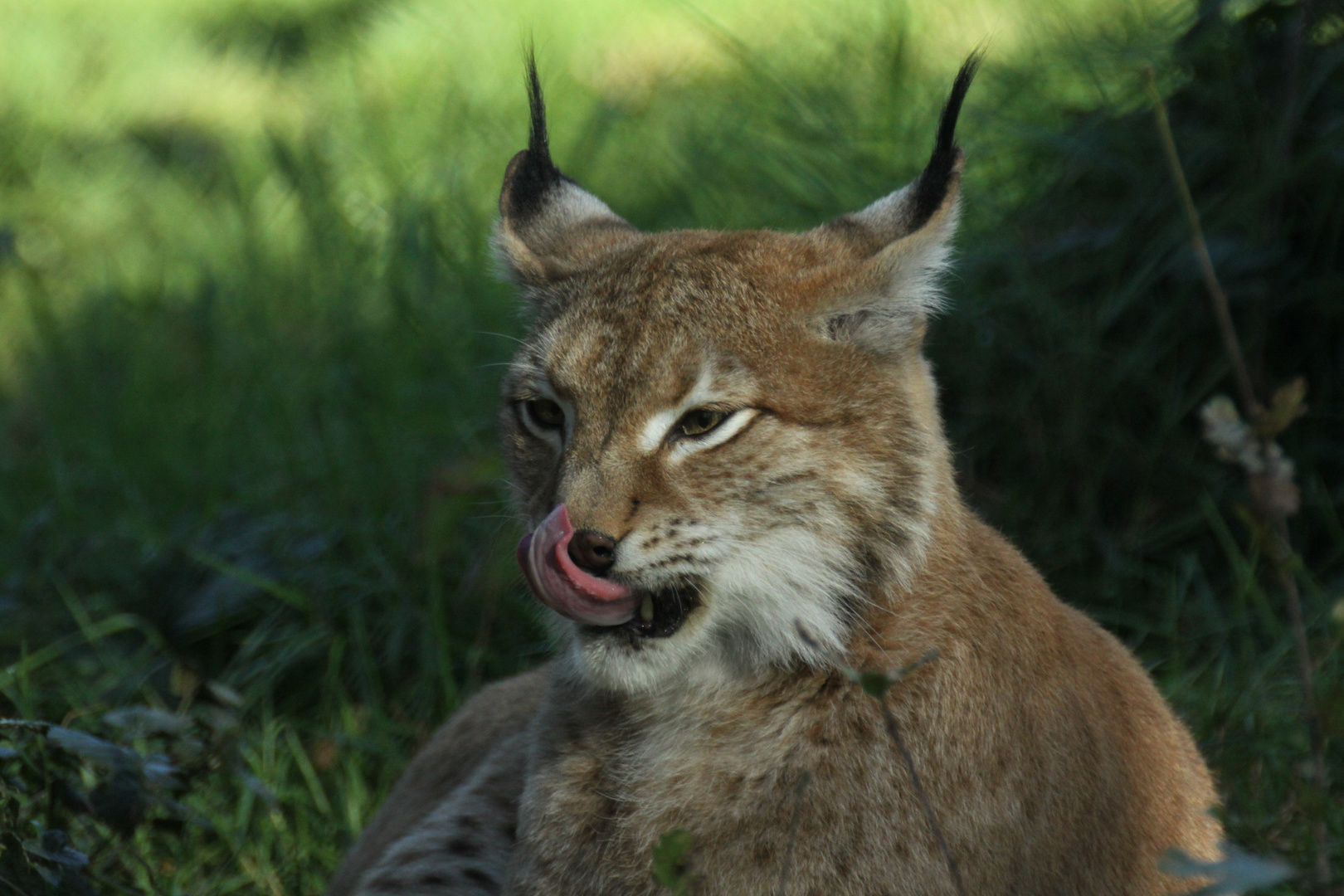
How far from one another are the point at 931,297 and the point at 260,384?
401cm

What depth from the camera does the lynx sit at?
2.78 meters

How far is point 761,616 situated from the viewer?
292cm

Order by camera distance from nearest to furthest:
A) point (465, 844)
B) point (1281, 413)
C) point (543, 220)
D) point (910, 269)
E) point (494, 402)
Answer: point (1281, 413)
point (910, 269)
point (465, 844)
point (543, 220)
point (494, 402)

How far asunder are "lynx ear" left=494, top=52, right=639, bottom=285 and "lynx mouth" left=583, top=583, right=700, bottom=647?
0.93 metres

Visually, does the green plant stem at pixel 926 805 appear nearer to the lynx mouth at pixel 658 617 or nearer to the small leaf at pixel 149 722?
the lynx mouth at pixel 658 617

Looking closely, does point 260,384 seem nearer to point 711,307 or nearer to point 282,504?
point 282,504

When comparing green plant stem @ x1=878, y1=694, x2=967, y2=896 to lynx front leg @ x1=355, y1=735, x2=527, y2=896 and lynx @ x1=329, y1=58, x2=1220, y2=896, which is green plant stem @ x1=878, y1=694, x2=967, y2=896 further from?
lynx front leg @ x1=355, y1=735, x2=527, y2=896

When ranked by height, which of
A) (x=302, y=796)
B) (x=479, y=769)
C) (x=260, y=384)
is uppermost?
(x=260, y=384)

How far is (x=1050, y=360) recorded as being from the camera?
5266mm

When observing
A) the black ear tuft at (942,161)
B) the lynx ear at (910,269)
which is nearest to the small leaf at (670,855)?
the lynx ear at (910,269)

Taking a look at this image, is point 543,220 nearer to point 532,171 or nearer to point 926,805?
point 532,171

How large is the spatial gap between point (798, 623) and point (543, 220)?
149cm

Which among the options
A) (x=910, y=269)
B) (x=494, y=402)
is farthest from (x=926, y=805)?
(x=494, y=402)

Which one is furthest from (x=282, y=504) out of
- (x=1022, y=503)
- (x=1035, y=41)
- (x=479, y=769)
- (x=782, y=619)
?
(x=1035, y=41)
